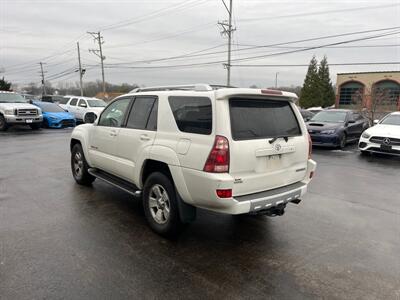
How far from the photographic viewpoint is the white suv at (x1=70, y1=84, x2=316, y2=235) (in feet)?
11.3

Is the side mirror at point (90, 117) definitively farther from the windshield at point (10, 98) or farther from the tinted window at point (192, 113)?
the windshield at point (10, 98)

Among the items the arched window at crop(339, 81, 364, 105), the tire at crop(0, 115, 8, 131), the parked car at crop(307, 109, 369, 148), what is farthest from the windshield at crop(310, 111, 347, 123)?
the arched window at crop(339, 81, 364, 105)

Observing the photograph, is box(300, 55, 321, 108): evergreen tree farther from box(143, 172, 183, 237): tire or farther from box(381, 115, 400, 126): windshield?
box(143, 172, 183, 237): tire

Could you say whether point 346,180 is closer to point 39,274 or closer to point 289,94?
point 289,94

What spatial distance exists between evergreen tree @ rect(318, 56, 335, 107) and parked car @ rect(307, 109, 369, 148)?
49.9 metres

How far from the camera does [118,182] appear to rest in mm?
4996

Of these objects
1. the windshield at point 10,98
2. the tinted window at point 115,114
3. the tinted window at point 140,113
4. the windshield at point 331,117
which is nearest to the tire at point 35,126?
the windshield at point 10,98

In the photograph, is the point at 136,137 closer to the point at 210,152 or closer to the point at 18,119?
the point at 210,152

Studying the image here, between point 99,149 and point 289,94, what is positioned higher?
point 289,94

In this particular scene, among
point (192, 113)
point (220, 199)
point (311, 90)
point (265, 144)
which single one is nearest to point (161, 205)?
point (220, 199)

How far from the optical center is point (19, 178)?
6.91 metres

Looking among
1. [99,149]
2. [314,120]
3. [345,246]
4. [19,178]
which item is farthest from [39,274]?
[314,120]

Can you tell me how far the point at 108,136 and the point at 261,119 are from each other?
2578 millimetres

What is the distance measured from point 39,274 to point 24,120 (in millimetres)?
14933
